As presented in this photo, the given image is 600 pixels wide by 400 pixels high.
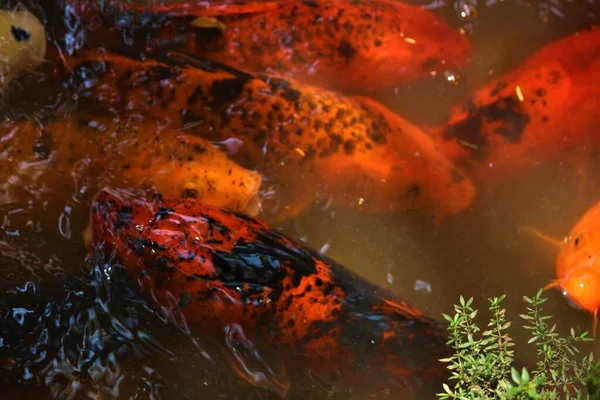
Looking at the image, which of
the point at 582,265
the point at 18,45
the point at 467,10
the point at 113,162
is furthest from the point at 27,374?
the point at 467,10

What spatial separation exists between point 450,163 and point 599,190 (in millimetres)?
691

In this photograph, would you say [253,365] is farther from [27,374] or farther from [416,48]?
[416,48]

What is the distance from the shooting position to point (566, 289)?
2.14m

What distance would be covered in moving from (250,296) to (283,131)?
0.88 meters

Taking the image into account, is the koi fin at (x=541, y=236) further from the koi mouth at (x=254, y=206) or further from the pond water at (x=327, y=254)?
the koi mouth at (x=254, y=206)

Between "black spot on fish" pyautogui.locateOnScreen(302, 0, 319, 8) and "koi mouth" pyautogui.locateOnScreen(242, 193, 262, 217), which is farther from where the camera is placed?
"black spot on fish" pyautogui.locateOnScreen(302, 0, 319, 8)

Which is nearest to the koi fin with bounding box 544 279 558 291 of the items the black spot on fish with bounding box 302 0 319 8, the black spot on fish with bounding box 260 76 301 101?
the black spot on fish with bounding box 260 76 301 101

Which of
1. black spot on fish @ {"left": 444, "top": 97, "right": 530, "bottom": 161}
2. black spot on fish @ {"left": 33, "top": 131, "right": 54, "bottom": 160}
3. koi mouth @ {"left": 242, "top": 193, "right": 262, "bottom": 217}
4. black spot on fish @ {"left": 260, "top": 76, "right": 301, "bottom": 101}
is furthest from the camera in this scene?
black spot on fish @ {"left": 444, "top": 97, "right": 530, "bottom": 161}

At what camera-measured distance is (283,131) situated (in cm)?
242

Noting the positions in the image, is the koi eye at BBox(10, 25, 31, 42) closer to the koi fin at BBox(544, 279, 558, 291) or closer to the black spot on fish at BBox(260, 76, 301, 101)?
the black spot on fish at BBox(260, 76, 301, 101)

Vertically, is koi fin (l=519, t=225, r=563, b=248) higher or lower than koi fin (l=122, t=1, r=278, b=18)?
lower

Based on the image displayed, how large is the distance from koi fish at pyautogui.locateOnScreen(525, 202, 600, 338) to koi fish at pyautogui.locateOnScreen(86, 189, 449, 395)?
23.5 inches

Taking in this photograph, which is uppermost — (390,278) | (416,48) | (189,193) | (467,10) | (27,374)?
(467,10)

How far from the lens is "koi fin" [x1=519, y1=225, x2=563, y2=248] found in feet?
7.67
